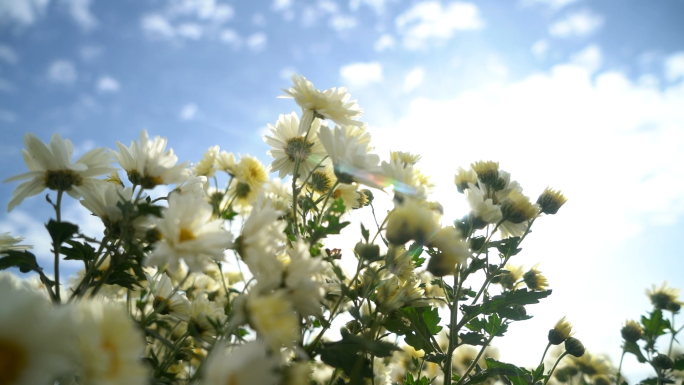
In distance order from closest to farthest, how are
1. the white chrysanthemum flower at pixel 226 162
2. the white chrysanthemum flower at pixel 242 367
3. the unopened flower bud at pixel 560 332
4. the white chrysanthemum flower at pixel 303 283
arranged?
1. the white chrysanthemum flower at pixel 242 367
2. the white chrysanthemum flower at pixel 303 283
3. the unopened flower bud at pixel 560 332
4. the white chrysanthemum flower at pixel 226 162

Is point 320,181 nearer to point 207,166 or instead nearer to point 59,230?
point 59,230

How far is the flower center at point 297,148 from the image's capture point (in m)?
1.56

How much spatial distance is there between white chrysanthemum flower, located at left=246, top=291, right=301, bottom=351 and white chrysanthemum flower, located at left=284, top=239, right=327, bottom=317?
0.07m

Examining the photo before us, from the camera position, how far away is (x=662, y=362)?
3.00 m

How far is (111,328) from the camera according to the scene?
643 mm

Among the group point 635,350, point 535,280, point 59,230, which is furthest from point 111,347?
point 635,350

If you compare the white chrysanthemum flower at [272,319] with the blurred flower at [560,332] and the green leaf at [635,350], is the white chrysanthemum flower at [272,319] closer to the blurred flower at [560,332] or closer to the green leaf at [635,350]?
the blurred flower at [560,332]

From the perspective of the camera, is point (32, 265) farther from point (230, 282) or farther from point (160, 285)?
point (230, 282)

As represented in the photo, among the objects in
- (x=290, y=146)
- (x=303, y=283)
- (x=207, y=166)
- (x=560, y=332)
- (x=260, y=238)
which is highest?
(x=207, y=166)

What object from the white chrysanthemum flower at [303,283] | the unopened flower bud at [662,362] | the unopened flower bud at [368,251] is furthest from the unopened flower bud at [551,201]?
the unopened flower bud at [662,362]

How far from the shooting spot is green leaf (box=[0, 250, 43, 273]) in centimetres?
95

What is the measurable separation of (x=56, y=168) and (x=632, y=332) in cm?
382

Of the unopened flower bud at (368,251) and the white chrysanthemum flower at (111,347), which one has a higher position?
the unopened flower bud at (368,251)

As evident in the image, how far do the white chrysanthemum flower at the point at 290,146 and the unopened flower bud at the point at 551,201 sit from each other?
1237 millimetres
